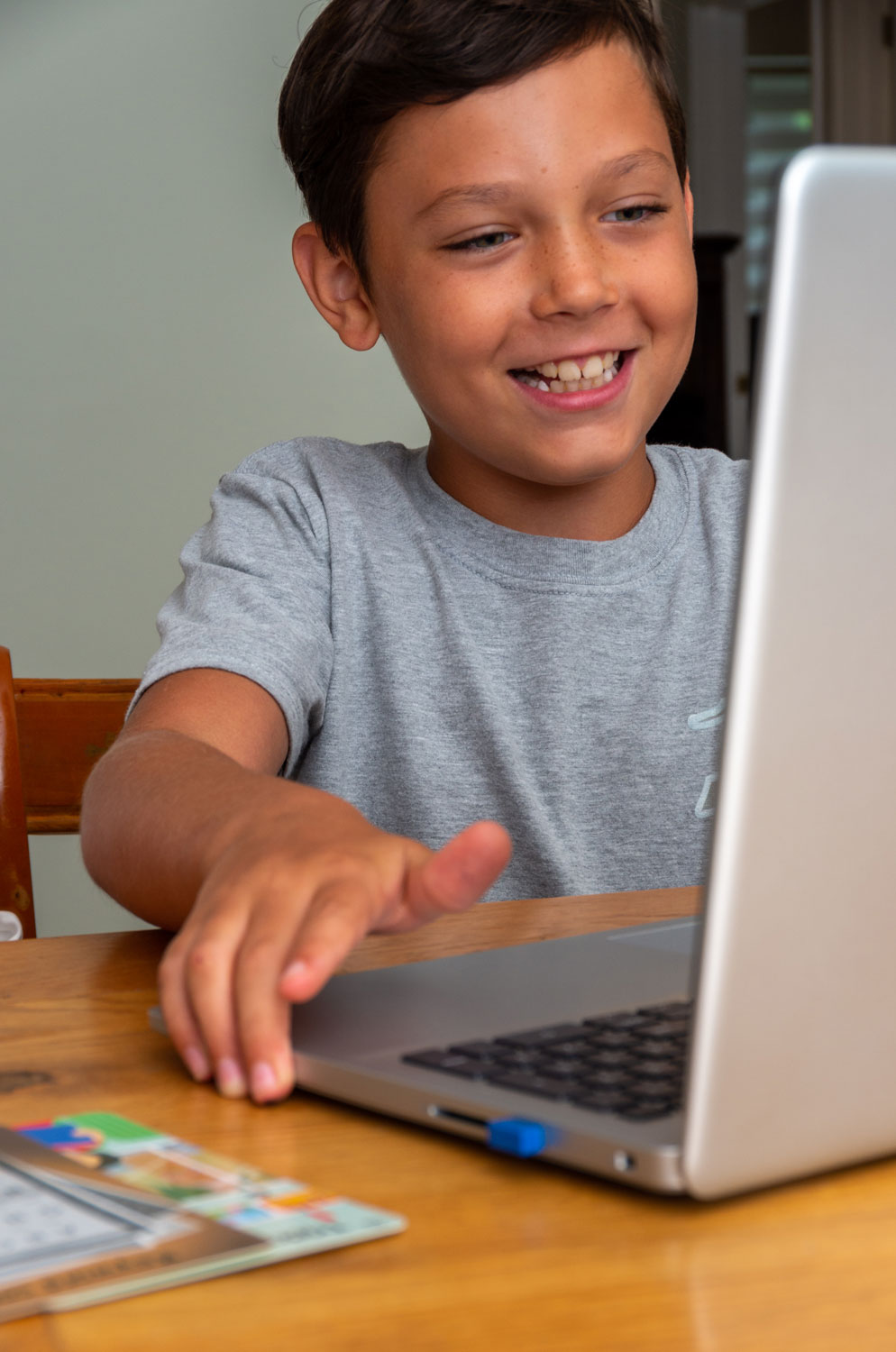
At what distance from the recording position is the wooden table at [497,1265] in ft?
0.94

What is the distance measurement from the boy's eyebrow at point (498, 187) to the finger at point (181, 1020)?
59 centimetres

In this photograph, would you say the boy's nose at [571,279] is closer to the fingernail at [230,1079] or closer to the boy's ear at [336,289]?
the boy's ear at [336,289]

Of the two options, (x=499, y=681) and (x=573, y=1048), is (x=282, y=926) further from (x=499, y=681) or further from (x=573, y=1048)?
(x=499, y=681)

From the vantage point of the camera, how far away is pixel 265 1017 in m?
0.44

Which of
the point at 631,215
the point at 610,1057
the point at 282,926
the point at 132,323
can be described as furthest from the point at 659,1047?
the point at 132,323

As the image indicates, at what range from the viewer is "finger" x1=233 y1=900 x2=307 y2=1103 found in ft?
1.43

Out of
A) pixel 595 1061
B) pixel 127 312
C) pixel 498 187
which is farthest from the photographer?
pixel 127 312

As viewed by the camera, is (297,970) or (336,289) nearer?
(297,970)

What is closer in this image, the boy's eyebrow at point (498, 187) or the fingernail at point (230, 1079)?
the fingernail at point (230, 1079)

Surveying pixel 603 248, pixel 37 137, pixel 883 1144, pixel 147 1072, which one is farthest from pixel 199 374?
pixel 883 1144

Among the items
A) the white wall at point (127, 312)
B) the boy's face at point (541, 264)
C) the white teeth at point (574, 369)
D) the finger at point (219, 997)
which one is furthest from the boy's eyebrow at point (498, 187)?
the white wall at point (127, 312)

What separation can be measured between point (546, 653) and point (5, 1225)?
0.76 meters

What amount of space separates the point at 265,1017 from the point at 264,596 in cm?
53

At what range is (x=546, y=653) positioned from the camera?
104 cm
